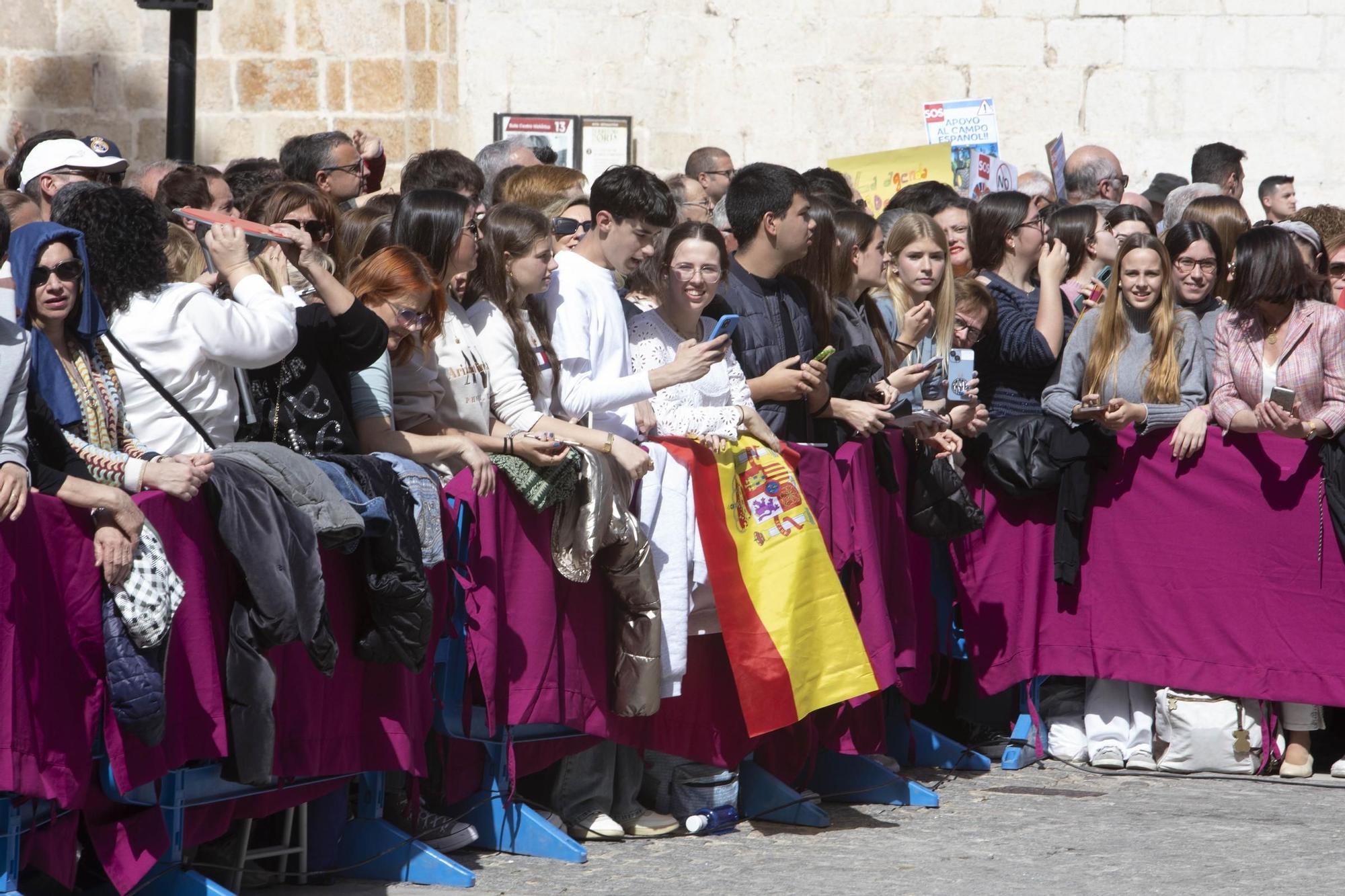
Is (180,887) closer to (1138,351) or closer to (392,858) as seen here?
(392,858)

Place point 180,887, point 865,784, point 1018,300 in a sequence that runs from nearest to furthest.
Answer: point 180,887, point 865,784, point 1018,300

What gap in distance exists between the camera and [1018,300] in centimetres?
859

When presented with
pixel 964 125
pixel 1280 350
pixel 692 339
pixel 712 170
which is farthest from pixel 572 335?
pixel 964 125

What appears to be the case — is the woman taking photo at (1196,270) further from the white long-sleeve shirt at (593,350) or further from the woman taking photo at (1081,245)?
the white long-sleeve shirt at (593,350)

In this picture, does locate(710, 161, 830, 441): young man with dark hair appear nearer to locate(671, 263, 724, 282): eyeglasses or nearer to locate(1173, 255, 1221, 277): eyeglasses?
locate(671, 263, 724, 282): eyeglasses

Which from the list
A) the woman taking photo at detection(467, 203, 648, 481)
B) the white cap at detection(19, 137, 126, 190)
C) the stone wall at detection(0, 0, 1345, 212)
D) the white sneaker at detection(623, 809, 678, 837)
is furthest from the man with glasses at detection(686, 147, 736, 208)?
the white sneaker at detection(623, 809, 678, 837)

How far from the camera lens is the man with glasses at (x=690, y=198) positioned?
9789mm

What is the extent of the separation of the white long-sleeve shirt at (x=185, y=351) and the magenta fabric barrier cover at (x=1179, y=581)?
12.0 ft

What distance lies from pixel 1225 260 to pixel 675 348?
3.36 metres

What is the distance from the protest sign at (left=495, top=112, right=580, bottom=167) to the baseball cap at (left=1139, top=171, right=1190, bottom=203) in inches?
155

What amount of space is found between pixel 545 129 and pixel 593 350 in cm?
744

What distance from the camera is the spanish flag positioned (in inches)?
257

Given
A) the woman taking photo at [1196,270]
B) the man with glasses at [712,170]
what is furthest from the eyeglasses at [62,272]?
the man with glasses at [712,170]

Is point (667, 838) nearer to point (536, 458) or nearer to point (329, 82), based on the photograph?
point (536, 458)
